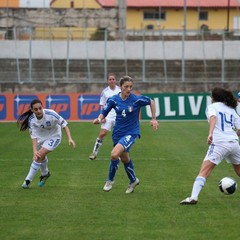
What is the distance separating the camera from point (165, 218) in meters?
10.3

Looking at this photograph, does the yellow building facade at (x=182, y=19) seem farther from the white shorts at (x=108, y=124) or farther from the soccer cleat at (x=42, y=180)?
the soccer cleat at (x=42, y=180)

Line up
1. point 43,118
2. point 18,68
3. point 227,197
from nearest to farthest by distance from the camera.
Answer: point 227,197
point 43,118
point 18,68

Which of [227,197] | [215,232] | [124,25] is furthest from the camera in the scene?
[124,25]

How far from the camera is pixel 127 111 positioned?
12820 millimetres

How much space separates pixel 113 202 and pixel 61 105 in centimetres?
2389

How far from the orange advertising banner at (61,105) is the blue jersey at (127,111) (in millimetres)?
22413

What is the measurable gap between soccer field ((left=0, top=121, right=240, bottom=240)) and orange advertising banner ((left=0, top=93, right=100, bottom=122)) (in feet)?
47.0

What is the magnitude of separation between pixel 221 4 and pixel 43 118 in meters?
41.8

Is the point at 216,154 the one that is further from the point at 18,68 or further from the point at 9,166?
the point at 18,68

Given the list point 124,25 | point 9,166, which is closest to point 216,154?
point 9,166

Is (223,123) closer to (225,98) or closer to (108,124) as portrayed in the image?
(225,98)

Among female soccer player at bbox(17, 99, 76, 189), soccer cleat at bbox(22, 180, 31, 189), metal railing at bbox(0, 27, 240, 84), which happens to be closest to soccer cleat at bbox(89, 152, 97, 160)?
female soccer player at bbox(17, 99, 76, 189)

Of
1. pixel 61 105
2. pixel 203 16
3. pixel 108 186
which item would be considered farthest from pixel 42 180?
pixel 203 16

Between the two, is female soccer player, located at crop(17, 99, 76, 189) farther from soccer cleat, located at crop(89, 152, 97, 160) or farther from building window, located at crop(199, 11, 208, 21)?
building window, located at crop(199, 11, 208, 21)
